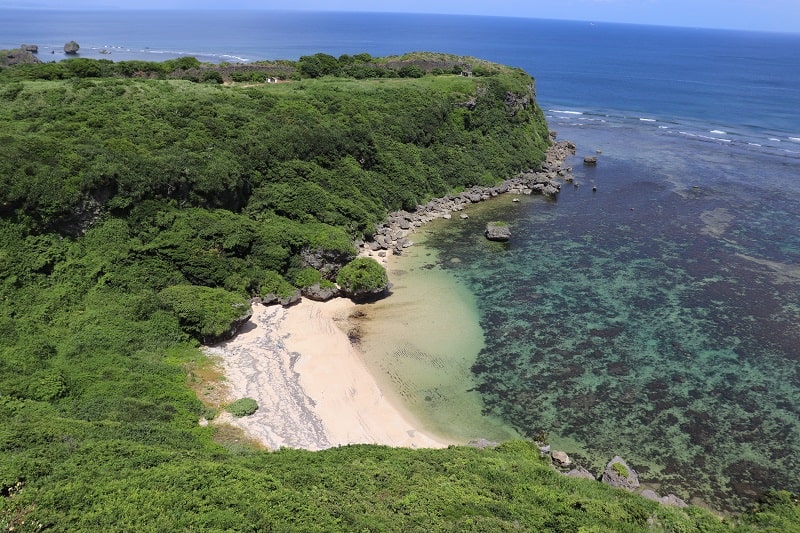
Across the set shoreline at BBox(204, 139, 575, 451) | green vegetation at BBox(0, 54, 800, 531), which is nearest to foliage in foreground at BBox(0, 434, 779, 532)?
green vegetation at BBox(0, 54, 800, 531)

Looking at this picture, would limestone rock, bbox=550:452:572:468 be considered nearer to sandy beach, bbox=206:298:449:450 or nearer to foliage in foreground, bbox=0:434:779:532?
foliage in foreground, bbox=0:434:779:532

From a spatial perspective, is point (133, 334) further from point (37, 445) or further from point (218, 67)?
point (218, 67)

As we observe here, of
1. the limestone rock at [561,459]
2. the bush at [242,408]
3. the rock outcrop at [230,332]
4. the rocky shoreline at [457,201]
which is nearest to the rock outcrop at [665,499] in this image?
the limestone rock at [561,459]

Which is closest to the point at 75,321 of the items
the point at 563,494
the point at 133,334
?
the point at 133,334

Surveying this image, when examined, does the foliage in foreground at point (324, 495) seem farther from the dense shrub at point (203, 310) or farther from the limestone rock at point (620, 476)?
the dense shrub at point (203, 310)

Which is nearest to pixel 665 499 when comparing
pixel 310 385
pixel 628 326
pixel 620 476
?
pixel 620 476

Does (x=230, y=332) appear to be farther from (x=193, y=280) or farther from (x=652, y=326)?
(x=652, y=326)

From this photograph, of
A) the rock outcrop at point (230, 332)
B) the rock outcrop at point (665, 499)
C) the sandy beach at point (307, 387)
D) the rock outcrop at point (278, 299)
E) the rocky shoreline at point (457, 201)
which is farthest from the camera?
the rocky shoreline at point (457, 201)
